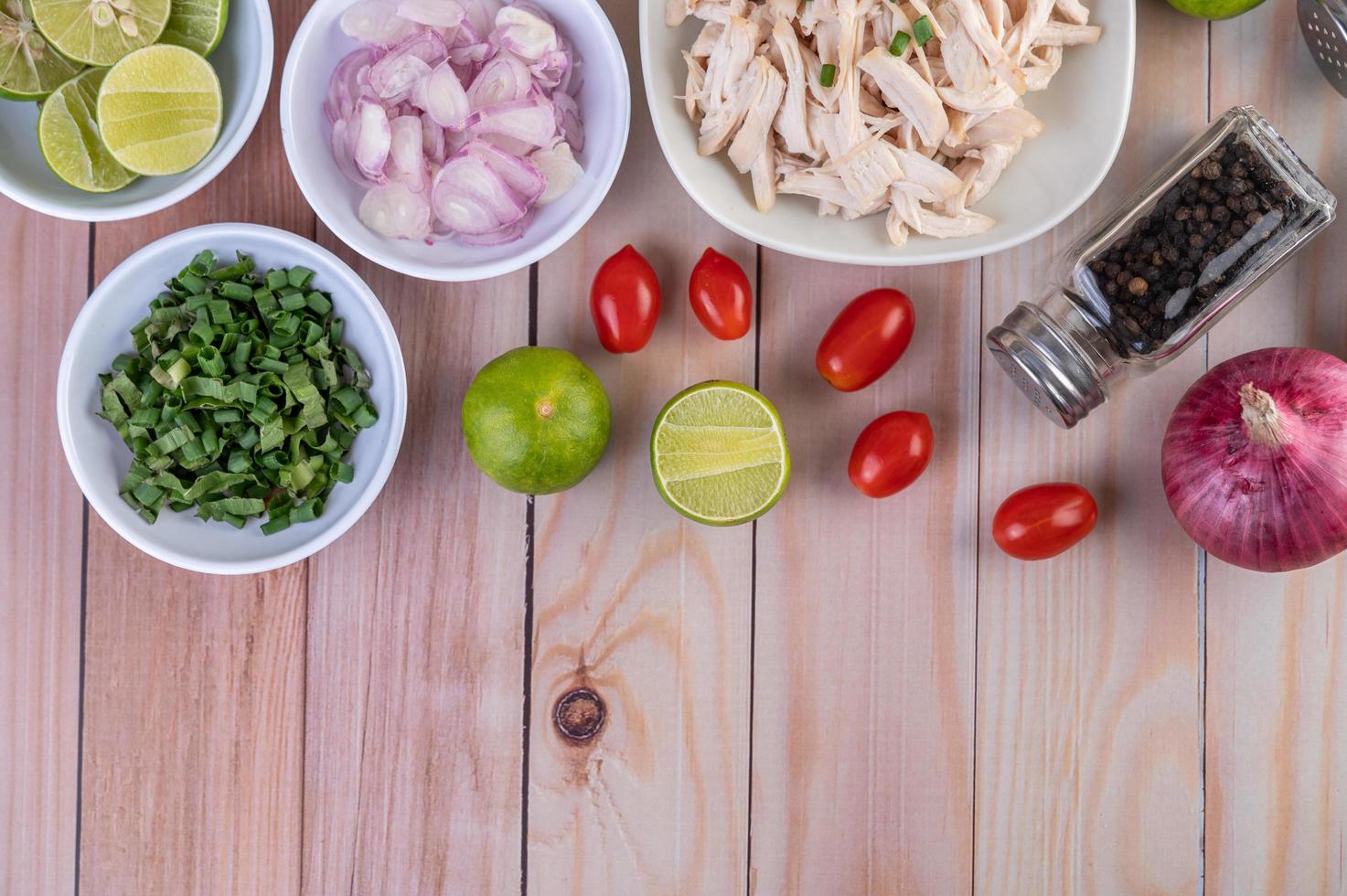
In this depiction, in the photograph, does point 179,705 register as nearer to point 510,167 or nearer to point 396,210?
point 396,210

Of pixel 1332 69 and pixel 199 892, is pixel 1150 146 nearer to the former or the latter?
pixel 1332 69

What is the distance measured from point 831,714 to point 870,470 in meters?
0.34

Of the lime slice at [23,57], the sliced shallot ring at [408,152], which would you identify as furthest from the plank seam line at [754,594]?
the lime slice at [23,57]

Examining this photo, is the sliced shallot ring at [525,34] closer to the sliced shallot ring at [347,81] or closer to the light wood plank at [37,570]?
the sliced shallot ring at [347,81]

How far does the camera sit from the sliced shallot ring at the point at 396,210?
1.17 meters

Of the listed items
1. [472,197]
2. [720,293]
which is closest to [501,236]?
[472,197]

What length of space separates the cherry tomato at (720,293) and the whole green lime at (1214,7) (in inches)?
25.2

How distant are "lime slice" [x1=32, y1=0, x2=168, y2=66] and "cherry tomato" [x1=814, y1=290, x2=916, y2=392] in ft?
2.95

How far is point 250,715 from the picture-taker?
4.40 ft

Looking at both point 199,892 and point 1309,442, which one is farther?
point 199,892

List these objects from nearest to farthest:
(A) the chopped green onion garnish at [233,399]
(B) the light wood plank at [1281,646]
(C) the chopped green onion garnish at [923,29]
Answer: (C) the chopped green onion garnish at [923,29] < (A) the chopped green onion garnish at [233,399] < (B) the light wood plank at [1281,646]

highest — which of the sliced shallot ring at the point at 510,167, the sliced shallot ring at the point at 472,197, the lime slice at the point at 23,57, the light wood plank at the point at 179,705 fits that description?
the lime slice at the point at 23,57

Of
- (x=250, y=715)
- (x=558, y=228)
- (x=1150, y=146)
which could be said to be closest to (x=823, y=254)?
(x=558, y=228)

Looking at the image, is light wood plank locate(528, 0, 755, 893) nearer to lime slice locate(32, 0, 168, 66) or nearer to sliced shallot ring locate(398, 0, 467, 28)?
sliced shallot ring locate(398, 0, 467, 28)
